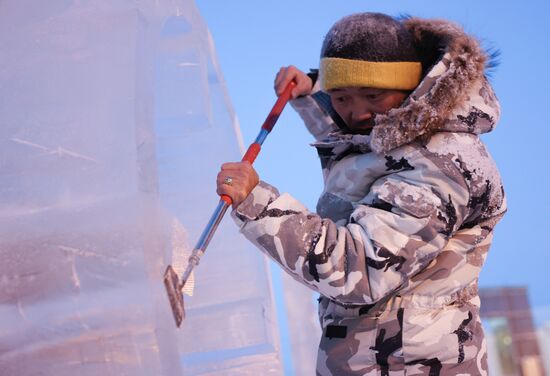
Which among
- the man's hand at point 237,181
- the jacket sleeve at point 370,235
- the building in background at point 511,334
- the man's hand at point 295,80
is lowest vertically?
the building in background at point 511,334

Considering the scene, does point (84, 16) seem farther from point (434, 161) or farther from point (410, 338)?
point (410, 338)

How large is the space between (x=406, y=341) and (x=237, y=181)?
0.35 meters

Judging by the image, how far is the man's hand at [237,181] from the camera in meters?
1.08

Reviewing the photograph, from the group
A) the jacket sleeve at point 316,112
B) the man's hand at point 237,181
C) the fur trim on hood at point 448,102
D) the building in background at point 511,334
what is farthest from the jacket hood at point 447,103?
the building in background at point 511,334

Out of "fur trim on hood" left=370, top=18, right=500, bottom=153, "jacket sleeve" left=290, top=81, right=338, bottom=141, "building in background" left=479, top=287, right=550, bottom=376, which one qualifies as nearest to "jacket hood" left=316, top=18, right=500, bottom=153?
"fur trim on hood" left=370, top=18, right=500, bottom=153

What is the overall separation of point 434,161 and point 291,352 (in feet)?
6.03

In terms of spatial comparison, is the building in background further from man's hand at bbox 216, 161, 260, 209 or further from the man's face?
man's hand at bbox 216, 161, 260, 209

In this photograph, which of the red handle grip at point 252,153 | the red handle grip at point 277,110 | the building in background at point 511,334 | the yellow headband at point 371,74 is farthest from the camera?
the building in background at point 511,334

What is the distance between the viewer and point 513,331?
157 inches

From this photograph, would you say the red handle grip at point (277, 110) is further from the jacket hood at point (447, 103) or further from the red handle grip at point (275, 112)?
the jacket hood at point (447, 103)

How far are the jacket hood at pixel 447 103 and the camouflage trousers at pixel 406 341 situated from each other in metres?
0.26

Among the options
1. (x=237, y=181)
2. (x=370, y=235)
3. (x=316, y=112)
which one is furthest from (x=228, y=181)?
(x=316, y=112)

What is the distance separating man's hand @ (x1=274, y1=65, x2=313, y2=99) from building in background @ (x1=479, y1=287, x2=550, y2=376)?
219cm

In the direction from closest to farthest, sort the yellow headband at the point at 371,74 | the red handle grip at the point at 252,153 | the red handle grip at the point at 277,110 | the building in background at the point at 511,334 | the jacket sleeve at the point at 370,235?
the jacket sleeve at the point at 370,235
the yellow headband at the point at 371,74
the red handle grip at the point at 252,153
the red handle grip at the point at 277,110
the building in background at the point at 511,334
